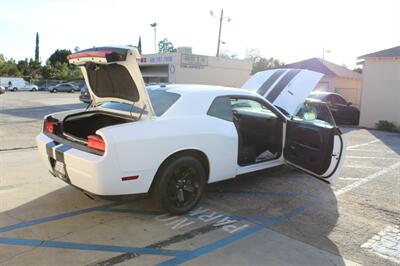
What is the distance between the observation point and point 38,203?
4.99m

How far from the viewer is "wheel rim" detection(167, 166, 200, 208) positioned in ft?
15.1

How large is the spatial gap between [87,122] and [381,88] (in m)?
14.2

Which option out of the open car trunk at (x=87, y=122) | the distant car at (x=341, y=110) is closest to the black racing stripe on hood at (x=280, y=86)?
the open car trunk at (x=87, y=122)

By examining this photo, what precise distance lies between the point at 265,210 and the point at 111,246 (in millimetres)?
2150

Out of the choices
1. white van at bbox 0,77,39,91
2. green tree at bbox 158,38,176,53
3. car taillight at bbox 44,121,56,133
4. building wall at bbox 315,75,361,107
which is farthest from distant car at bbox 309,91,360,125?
green tree at bbox 158,38,176,53

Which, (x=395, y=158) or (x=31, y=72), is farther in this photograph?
(x=31, y=72)

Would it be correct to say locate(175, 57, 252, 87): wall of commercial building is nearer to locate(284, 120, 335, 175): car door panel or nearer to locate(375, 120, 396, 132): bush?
locate(375, 120, 396, 132): bush

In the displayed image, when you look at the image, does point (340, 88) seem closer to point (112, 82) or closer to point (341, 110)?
point (341, 110)

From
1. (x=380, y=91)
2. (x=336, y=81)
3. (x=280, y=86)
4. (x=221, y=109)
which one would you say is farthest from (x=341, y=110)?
(x=221, y=109)

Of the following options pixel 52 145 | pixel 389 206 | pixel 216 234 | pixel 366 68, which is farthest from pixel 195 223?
pixel 366 68

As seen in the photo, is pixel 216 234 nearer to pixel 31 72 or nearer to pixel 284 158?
pixel 284 158

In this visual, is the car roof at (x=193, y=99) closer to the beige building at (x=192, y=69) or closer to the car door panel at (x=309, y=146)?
the car door panel at (x=309, y=146)

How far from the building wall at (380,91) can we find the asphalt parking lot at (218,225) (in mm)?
10495

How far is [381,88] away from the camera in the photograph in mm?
15945
